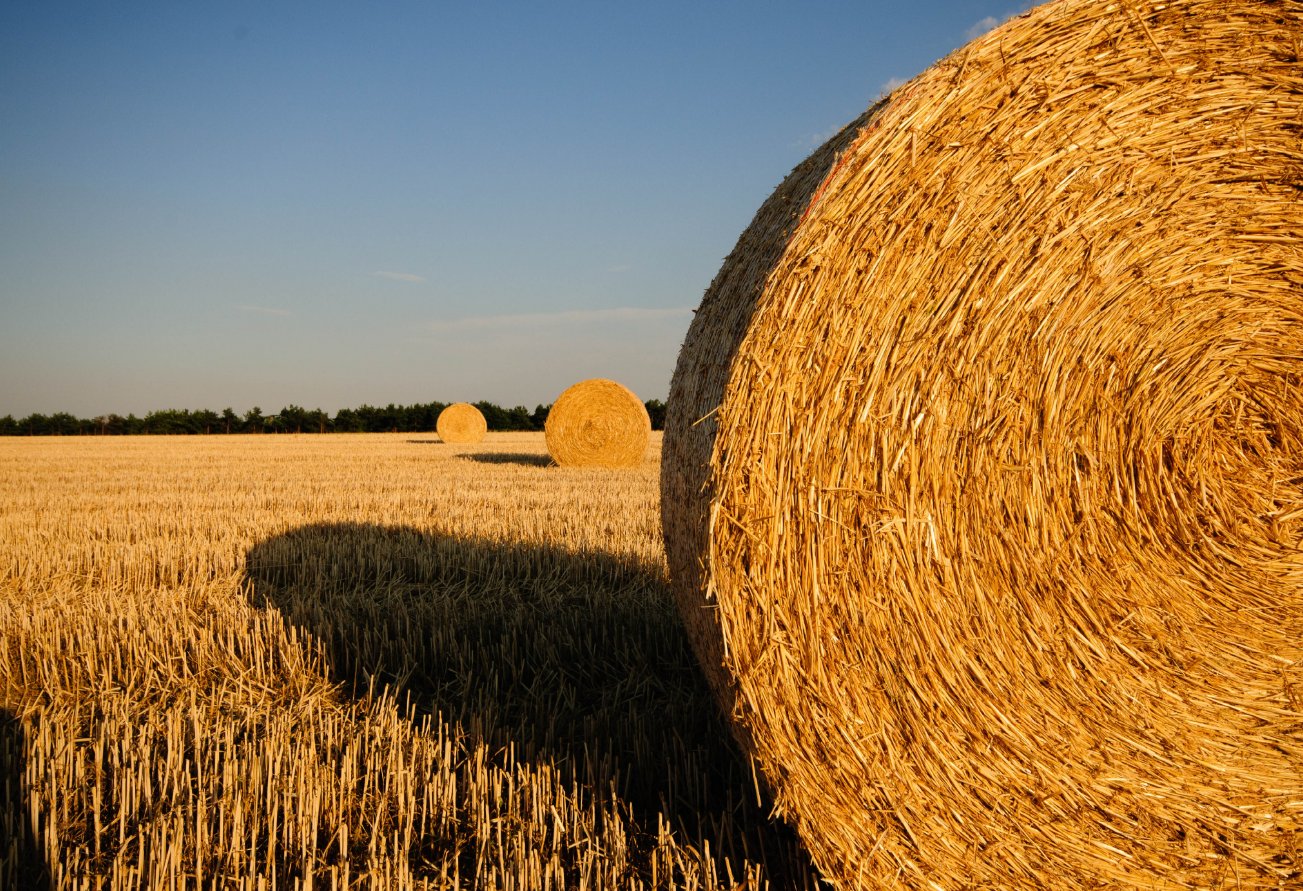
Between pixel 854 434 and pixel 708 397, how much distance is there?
1.79ft

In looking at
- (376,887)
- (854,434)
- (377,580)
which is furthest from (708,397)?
(377,580)

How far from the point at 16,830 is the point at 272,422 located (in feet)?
157

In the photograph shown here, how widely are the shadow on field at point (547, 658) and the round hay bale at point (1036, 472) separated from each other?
0.62 m

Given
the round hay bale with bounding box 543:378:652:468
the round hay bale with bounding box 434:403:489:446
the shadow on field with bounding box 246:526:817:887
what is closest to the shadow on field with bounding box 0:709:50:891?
the shadow on field with bounding box 246:526:817:887

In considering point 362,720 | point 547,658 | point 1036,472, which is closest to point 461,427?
point 547,658

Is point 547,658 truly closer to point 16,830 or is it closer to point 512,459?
point 16,830

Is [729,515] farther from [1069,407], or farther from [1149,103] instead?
[1149,103]

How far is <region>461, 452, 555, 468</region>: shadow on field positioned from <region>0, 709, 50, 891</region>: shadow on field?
12.2m

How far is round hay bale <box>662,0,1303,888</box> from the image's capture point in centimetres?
229

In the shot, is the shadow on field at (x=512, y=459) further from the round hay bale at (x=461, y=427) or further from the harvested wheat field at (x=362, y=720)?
the harvested wheat field at (x=362, y=720)

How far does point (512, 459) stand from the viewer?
695 inches

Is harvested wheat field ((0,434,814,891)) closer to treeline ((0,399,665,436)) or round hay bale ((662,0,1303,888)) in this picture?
round hay bale ((662,0,1303,888))

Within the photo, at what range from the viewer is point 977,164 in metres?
2.32

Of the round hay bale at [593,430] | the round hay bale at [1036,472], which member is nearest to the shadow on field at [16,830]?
the round hay bale at [1036,472]
